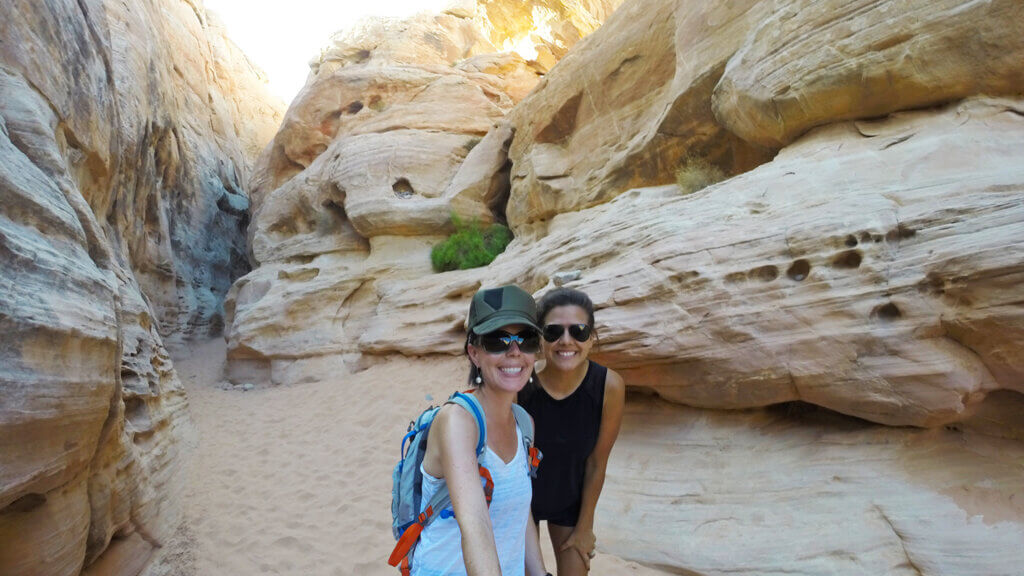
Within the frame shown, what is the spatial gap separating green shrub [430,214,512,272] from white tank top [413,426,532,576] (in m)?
9.80

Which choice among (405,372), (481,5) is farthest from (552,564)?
(481,5)

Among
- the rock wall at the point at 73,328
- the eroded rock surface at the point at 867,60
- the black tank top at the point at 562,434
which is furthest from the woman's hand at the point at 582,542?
the eroded rock surface at the point at 867,60

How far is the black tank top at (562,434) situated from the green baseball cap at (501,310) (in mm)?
679

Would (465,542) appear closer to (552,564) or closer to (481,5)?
(552,564)

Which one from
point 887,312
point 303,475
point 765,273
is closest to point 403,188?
point 303,475

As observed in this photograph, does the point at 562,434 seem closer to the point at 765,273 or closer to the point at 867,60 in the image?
the point at 765,273

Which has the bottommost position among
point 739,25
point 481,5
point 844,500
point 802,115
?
point 844,500

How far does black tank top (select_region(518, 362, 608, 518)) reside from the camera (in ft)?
7.13

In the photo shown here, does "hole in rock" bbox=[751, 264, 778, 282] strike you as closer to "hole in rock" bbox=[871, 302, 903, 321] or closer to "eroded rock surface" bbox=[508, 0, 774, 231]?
"hole in rock" bbox=[871, 302, 903, 321]

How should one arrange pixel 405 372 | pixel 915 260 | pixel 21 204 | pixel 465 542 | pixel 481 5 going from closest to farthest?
pixel 465 542, pixel 21 204, pixel 915 260, pixel 405 372, pixel 481 5

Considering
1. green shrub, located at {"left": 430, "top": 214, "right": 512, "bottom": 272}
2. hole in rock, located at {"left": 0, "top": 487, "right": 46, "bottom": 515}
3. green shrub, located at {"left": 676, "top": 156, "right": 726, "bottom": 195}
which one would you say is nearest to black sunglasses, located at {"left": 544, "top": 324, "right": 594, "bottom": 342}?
hole in rock, located at {"left": 0, "top": 487, "right": 46, "bottom": 515}

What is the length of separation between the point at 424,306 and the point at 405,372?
1.64m

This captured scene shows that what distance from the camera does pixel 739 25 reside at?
270 inches

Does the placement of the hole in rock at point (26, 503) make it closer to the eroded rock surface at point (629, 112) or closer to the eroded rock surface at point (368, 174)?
the eroded rock surface at point (368, 174)
